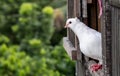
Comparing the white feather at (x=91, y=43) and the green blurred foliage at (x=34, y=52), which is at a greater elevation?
the white feather at (x=91, y=43)

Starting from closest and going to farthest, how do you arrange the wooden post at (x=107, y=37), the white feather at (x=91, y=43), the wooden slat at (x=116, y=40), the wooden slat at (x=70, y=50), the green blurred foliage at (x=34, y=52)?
the wooden slat at (x=116, y=40), the wooden post at (x=107, y=37), the white feather at (x=91, y=43), the wooden slat at (x=70, y=50), the green blurred foliage at (x=34, y=52)

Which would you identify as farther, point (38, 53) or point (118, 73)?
point (38, 53)

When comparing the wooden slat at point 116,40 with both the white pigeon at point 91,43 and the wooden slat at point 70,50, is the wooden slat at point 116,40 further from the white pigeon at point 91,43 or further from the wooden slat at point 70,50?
the wooden slat at point 70,50

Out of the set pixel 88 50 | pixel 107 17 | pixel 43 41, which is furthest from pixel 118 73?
pixel 43 41

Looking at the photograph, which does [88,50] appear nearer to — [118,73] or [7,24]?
[118,73]

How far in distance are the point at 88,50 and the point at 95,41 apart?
0.25ft

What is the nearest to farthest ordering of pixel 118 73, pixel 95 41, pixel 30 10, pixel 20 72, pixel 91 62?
pixel 118 73 → pixel 95 41 → pixel 91 62 → pixel 20 72 → pixel 30 10

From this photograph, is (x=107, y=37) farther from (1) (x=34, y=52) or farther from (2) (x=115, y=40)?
(1) (x=34, y=52)

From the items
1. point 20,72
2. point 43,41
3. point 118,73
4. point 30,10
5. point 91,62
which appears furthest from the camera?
point 43,41

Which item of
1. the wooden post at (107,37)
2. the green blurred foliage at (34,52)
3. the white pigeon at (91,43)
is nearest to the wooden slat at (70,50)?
the white pigeon at (91,43)

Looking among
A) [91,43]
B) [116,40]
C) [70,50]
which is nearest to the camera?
[116,40]

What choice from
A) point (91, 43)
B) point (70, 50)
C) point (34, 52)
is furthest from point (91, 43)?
point (34, 52)

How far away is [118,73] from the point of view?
2.02 metres

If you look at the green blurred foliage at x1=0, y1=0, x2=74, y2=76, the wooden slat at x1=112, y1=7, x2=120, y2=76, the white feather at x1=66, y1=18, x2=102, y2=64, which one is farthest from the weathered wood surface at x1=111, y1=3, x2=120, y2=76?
the green blurred foliage at x1=0, y1=0, x2=74, y2=76
